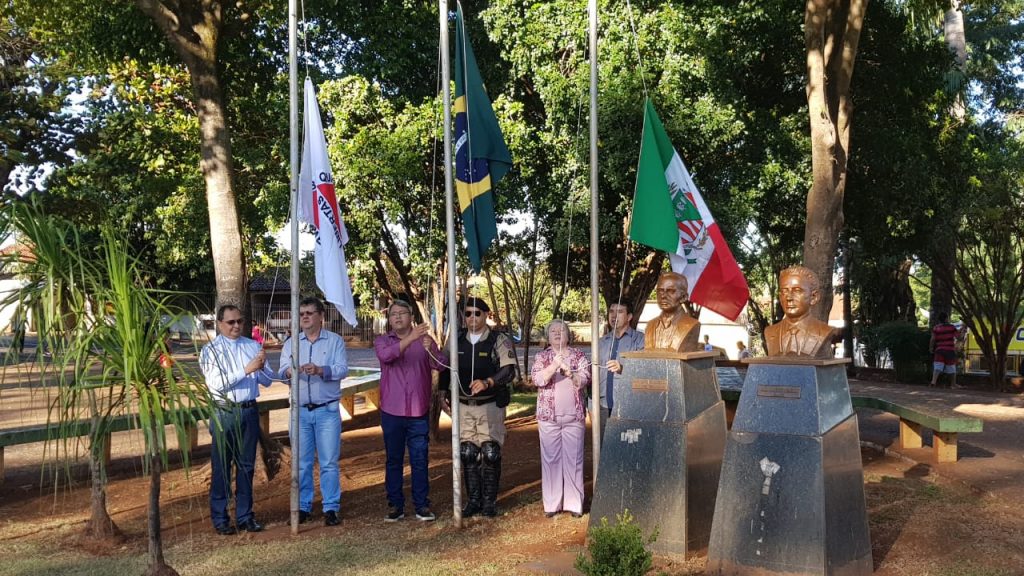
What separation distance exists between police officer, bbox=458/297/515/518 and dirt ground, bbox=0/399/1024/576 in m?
0.30

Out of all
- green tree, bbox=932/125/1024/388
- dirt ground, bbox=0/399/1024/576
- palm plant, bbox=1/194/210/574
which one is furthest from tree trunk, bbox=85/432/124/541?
green tree, bbox=932/125/1024/388

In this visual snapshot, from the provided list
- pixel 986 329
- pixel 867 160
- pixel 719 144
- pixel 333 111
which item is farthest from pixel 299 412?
pixel 986 329

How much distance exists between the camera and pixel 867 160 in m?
14.3

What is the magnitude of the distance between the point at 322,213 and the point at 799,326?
371 cm

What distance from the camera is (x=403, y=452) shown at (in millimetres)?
7406

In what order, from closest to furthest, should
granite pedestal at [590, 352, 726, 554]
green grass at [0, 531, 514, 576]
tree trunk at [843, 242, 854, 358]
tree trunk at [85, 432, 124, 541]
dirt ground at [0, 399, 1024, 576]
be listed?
1. green grass at [0, 531, 514, 576]
2. dirt ground at [0, 399, 1024, 576]
3. granite pedestal at [590, 352, 726, 554]
4. tree trunk at [85, 432, 124, 541]
5. tree trunk at [843, 242, 854, 358]

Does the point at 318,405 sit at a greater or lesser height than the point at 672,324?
lesser

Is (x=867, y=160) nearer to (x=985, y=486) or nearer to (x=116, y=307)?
(x=985, y=486)

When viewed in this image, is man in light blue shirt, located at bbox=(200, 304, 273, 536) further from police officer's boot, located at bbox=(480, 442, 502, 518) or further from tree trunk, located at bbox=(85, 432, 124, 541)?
police officer's boot, located at bbox=(480, 442, 502, 518)

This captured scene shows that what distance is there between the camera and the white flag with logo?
7164 millimetres

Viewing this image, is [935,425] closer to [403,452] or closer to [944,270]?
[403,452]

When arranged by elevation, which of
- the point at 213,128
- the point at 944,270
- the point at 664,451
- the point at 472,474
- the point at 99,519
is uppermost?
the point at 213,128

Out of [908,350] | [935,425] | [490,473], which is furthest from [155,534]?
[908,350]

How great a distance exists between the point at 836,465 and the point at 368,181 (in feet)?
23.4
